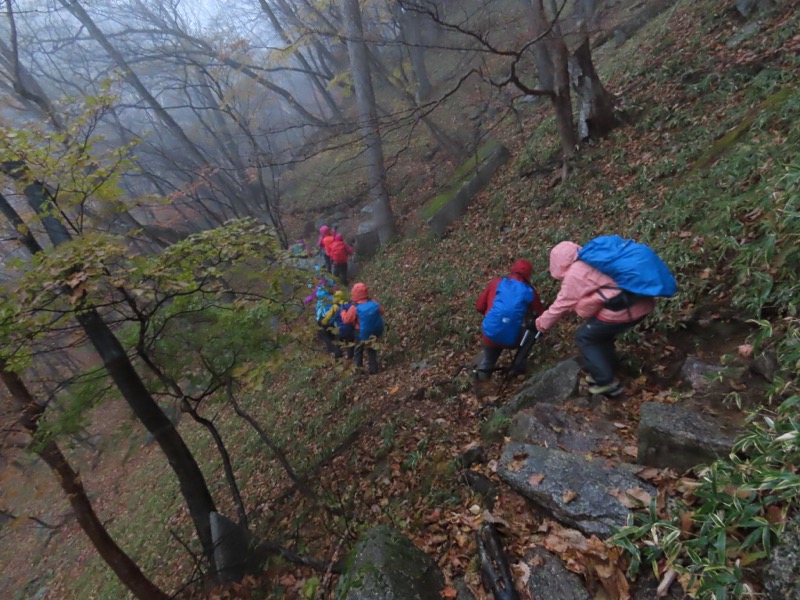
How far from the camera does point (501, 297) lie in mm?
5148

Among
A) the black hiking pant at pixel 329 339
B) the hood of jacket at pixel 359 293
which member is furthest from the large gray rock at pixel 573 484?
the black hiking pant at pixel 329 339

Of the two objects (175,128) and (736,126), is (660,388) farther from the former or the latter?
(175,128)

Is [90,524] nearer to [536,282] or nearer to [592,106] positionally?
[536,282]

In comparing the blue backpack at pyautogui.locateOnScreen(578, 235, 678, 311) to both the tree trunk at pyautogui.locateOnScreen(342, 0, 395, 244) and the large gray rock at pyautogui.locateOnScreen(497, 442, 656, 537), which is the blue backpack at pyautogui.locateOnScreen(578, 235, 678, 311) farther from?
the tree trunk at pyautogui.locateOnScreen(342, 0, 395, 244)

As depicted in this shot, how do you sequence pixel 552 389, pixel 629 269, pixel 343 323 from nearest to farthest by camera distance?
pixel 629 269 → pixel 552 389 → pixel 343 323

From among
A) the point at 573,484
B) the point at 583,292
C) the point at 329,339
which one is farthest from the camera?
the point at 329,339

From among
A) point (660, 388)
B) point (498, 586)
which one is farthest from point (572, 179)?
point (498, 586)

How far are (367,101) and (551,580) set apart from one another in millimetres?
12878

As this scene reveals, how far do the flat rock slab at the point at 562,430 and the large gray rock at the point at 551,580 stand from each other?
42.6 inches

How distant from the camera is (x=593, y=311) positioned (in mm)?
3898

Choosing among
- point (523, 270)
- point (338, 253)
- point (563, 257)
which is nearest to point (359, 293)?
point (523, 270)

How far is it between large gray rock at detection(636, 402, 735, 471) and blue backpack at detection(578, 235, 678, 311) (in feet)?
3.37

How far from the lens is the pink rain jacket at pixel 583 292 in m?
3.76

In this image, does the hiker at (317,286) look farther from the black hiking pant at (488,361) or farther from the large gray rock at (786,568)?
the large gray rock at (786,568)
